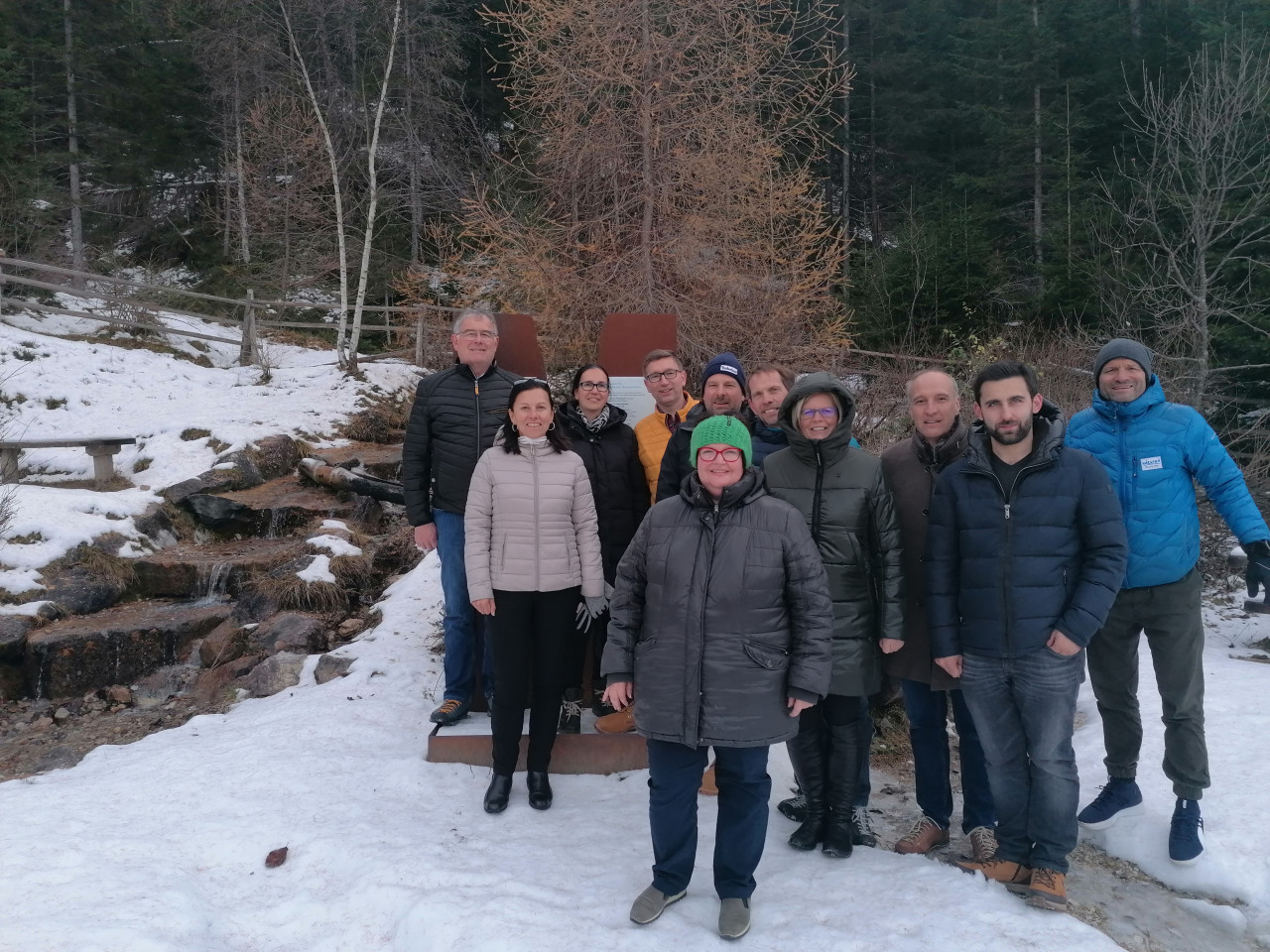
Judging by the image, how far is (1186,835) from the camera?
333cm

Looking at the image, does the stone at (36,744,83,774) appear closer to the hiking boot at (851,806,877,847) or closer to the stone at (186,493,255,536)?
the stone at (186,493,255,536)

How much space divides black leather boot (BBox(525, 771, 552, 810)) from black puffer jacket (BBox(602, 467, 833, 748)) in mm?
1266

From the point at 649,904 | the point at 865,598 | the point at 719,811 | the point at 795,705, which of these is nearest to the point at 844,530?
the point at 865,598

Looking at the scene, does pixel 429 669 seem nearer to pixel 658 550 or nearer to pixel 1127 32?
pixel 658 550

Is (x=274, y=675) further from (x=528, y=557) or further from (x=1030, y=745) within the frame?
(x=1030, y=745)

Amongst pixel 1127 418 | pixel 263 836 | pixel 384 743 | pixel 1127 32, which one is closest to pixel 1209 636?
pixel 1127 418

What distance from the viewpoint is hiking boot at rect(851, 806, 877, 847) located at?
11.4 feet

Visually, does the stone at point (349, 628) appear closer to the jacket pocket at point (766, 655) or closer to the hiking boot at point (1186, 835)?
the jacket pocket at point (766, 655)

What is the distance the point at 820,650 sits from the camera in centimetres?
274

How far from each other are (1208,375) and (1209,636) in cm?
489

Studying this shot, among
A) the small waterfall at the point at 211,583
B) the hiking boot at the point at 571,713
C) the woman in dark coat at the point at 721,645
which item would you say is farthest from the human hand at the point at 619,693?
the small waterfall at the point at 211,583

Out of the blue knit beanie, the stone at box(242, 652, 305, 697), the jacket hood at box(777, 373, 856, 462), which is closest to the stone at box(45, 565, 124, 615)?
the stone at box(242, 652, 305, 697)

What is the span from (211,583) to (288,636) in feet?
6.86

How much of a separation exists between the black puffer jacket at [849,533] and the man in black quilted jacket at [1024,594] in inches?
6.7
